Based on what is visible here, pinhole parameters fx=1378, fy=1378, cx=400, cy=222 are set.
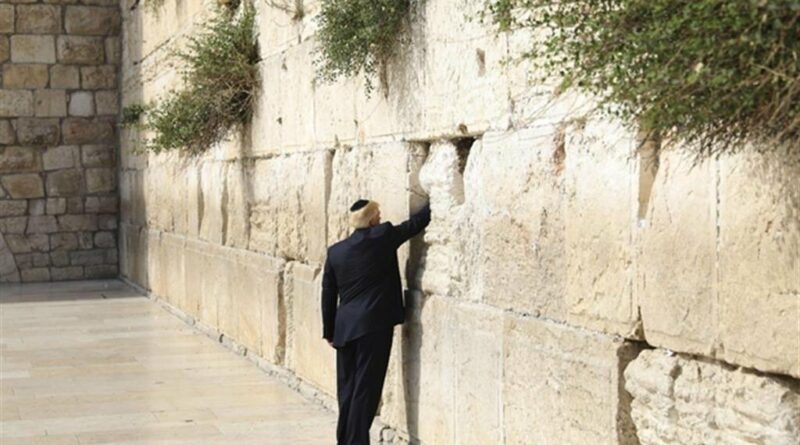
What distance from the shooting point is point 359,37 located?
7273 mm

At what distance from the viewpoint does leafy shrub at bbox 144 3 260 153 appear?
10.6 metres

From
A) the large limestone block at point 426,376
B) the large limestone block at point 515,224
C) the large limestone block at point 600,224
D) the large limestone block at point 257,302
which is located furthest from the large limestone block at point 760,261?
the large limestone block at point 257,302

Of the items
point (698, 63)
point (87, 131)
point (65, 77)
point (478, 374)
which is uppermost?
point (65, 77)

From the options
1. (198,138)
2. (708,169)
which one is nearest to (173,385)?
(198,138)

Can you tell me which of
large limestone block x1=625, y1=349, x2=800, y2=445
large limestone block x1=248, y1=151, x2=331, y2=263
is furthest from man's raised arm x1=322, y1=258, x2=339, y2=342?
large limestone block x1=625, y1=349, x2=800, y2=445

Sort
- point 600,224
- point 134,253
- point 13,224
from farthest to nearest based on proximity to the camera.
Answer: point 13,224
point 134,253
point 600,224

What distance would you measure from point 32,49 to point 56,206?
2193 mm

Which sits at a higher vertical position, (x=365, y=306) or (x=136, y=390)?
(x=365, y=306)

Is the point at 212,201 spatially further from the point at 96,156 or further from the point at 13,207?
the point at 96,156

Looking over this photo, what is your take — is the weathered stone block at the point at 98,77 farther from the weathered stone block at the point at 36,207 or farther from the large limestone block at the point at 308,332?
the large limestone block at the point at 308,332

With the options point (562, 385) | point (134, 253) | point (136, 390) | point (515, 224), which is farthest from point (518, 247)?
point (134, 253)

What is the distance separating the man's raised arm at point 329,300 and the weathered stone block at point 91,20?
1304 centimetres

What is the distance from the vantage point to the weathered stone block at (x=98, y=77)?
63.4ft

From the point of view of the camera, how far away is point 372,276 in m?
6.95
